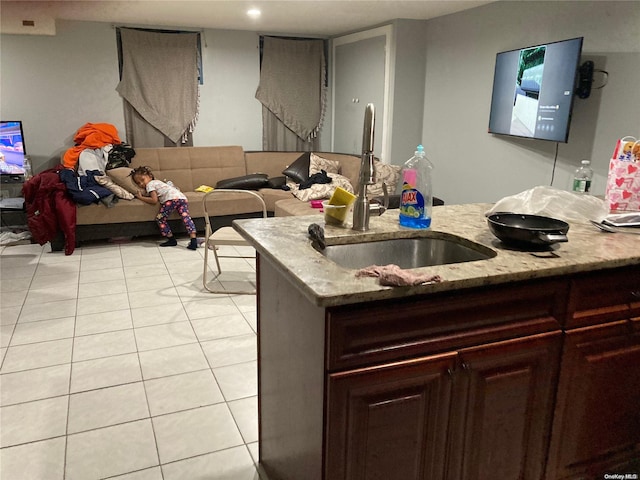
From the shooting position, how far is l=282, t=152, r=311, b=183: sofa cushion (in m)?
5.66

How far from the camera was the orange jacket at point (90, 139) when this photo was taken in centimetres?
513

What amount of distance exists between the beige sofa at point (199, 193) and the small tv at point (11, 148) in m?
1.06

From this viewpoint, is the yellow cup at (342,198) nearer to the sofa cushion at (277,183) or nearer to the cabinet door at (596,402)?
the cabinet door at (596,402)

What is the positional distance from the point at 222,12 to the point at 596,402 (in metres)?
4.68

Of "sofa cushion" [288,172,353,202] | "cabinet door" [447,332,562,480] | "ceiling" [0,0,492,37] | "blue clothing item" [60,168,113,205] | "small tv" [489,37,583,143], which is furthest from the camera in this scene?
"sofa cushion" [288,172,353,202]

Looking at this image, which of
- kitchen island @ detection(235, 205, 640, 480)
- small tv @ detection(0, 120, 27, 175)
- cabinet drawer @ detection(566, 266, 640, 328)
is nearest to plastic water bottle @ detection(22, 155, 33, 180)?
small tv @ detection(0, 120, 27, 175)

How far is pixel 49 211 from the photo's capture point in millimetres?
4586

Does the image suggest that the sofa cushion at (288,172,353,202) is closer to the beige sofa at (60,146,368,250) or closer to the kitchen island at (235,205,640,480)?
the beige sofa at (60,146,368,250)

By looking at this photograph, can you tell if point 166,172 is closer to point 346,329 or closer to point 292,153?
point 292,153

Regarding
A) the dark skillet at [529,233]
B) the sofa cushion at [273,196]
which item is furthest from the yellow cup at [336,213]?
the sofa cushion at [273,196]

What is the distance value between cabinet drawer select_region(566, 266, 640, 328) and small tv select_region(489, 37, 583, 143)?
2.18 meters

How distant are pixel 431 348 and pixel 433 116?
4.31 metres

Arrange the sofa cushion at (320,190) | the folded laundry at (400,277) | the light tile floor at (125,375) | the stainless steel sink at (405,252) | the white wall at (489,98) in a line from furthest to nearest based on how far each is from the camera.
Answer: the sofa cushion at (320,190), the white wall at (489,98), the light tile floor at (125,375), the stainless steel sink at (405,252), the folded laundry at (400,277)

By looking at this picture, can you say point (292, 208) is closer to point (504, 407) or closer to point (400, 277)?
point (504, 407)
